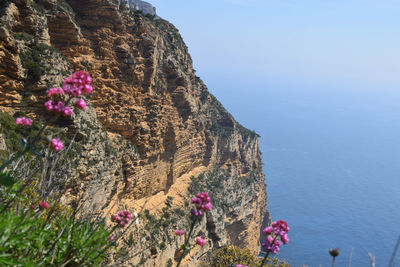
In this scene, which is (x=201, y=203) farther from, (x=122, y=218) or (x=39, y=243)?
(x=39, y=243)

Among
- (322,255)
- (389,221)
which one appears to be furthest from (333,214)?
(322,255)

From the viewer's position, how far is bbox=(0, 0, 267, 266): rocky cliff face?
62.0 feet

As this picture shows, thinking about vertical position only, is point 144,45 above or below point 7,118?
above

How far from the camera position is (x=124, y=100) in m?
28.5

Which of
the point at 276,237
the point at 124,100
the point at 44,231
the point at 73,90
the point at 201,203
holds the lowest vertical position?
the point at 44,231

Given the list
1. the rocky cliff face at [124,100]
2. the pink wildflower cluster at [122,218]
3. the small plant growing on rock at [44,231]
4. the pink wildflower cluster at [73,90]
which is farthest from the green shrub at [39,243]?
the rocky cliff face at [124,100]

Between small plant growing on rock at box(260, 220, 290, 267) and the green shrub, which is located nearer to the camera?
the green shrub

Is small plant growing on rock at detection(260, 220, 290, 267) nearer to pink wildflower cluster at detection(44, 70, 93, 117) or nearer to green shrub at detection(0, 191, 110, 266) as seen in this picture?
green shrub at detection(0, 191, 110, 266)

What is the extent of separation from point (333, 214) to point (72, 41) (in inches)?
5506

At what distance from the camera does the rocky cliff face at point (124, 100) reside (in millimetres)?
18906

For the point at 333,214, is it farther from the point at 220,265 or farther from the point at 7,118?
the point at 7,118

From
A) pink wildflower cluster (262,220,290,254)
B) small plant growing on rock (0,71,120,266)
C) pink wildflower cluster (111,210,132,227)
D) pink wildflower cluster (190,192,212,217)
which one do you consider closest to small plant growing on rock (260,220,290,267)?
pink wildflower cluster (262,220,290,254)

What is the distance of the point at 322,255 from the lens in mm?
96125

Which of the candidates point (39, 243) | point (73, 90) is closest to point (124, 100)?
point (39, 243)
